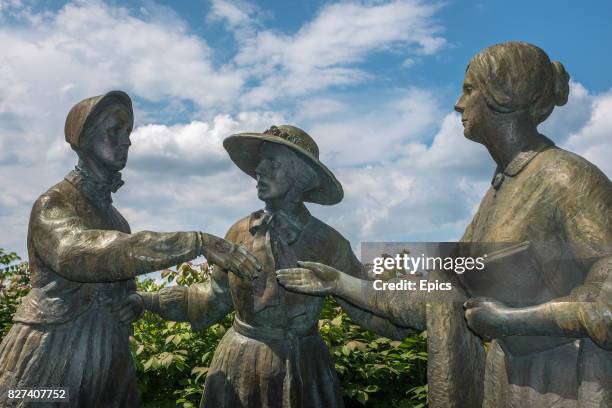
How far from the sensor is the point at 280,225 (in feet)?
13.9

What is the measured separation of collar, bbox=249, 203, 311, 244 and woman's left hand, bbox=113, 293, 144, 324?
2.76ft

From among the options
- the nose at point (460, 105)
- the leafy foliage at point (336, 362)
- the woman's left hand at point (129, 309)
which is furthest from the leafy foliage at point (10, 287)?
the nose at point (460, 105)

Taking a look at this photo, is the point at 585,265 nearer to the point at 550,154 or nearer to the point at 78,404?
the point at 550,154

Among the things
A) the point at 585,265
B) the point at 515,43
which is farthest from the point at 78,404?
the point at 515,43

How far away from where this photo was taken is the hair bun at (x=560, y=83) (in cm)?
336

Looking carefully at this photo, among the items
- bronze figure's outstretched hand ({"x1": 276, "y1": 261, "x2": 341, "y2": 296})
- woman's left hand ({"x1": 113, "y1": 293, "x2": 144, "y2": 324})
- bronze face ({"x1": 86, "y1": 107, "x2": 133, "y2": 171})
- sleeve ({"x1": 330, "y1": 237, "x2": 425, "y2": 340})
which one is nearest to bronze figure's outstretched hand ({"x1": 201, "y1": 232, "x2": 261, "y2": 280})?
bronze figure's outstretched hand ({"x1": 276, "y1": 261, "x2": 341, "y2": 296})

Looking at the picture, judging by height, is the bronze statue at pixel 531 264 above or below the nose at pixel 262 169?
below

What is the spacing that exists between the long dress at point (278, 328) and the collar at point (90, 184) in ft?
2.76

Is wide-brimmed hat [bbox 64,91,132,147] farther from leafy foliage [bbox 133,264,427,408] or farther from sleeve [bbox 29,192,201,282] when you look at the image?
leafy foliage [bbox 133,264,427,408]

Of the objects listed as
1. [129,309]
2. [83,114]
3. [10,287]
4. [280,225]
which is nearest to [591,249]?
[280,225]

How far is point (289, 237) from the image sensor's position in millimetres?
4230

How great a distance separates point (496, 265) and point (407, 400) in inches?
134

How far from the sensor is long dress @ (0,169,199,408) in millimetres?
3717

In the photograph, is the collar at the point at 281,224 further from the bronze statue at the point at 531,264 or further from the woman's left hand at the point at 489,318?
the woman's left hand at the point at 489,318
